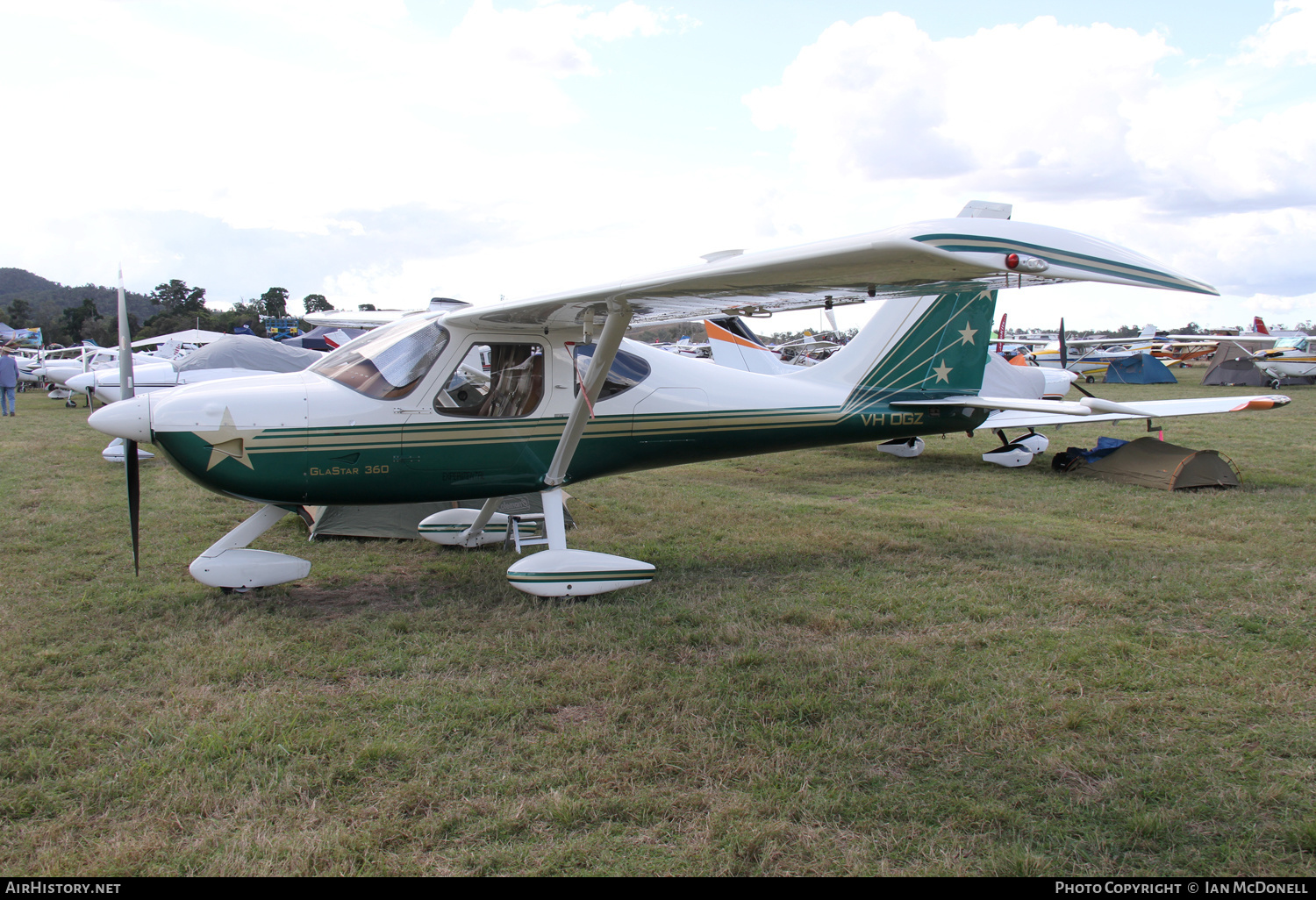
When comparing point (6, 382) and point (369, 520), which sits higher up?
point (6, 382)

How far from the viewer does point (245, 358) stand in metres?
13.9

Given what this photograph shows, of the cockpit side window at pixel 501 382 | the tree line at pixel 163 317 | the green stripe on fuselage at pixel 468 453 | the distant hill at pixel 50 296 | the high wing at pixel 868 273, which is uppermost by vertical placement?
the distant hill at pixel 50 296

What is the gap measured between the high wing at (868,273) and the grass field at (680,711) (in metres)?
1.94

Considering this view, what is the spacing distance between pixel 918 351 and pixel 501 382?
4345 millimetres

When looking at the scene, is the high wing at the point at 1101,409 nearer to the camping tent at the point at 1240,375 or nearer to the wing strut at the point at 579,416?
the wing strut at the point at 579,416

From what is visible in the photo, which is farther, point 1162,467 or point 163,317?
point 163,317

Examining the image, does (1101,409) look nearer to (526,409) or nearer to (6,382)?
(526,409)

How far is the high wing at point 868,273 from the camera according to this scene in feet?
9.39

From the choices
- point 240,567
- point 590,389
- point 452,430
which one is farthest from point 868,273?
point 240,567

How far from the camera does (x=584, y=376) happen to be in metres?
5.33

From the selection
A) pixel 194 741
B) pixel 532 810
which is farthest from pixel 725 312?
pixel 194 741

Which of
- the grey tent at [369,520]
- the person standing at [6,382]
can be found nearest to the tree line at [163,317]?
the person standing at [6,382]

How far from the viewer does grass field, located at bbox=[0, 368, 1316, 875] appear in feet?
8.16

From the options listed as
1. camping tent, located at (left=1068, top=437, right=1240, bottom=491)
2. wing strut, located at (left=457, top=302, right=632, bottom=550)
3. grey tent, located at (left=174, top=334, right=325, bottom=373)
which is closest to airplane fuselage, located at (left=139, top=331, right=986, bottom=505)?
wing strut, located at (left=457, top=302, right=632, bottom=550)
